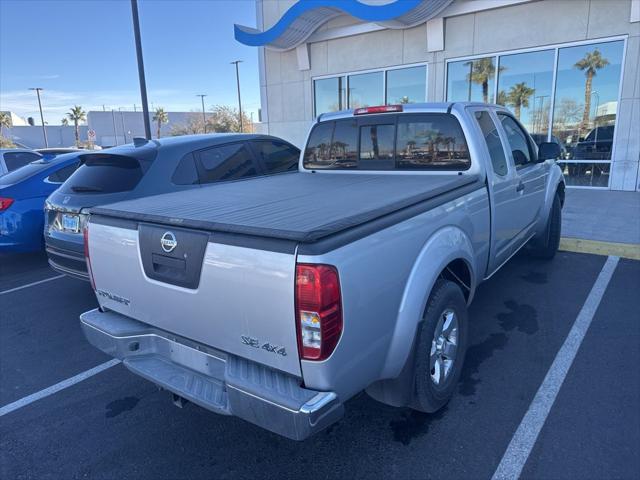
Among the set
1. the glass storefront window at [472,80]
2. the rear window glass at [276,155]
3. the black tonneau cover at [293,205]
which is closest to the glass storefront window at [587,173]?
the glass storefront window at [472,80]

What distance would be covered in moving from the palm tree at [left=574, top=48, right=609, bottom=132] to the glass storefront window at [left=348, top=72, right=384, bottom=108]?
203 inches

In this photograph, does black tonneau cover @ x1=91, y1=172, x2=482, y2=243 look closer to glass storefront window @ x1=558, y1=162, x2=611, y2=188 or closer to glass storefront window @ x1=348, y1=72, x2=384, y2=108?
glass storefront window @ x1=558, y1=162, x2=611, y2=188

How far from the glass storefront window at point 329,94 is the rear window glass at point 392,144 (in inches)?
395

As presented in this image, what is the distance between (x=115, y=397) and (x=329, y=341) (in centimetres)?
214

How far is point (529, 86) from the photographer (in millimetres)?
11031

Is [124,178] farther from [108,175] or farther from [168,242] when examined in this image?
[168,242]

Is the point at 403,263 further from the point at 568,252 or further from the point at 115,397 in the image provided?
the point at 568,252

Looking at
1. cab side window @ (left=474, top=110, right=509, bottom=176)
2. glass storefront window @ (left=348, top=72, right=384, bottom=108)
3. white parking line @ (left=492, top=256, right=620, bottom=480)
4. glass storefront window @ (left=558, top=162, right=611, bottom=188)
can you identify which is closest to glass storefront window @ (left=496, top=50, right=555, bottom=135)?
glass storefront window @ (left=558, top=162, right=611, bottom=188)

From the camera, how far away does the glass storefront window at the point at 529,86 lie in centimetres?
1069

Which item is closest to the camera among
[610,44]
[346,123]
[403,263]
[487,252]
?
[403,263]

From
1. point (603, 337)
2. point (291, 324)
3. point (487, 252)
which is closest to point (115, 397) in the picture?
point (291, 324)

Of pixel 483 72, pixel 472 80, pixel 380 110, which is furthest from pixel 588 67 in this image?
pixel 380 110

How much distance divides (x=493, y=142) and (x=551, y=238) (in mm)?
2271

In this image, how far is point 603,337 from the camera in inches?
146
